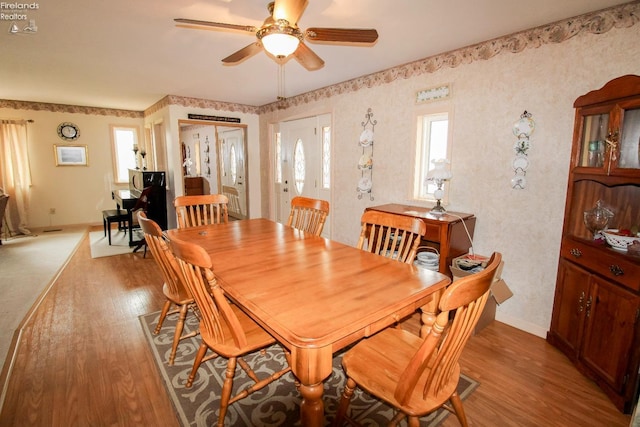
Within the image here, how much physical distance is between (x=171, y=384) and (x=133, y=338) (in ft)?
2.40

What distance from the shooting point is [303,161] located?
4.84 meters

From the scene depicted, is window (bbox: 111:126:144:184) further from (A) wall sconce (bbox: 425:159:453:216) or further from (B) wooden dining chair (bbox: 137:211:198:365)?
(A) wall sconce (bbox: 425:159:453:216)

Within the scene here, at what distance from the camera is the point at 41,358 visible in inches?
81.4

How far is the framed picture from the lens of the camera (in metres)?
5.89

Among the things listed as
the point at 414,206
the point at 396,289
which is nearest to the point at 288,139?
the point at 414,206

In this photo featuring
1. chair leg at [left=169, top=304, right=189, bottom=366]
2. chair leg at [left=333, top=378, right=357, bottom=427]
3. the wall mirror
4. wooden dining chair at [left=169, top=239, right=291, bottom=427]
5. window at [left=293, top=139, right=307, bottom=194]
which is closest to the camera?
wooden dining chair at [left=169, top=239, right=291, bottom=427]

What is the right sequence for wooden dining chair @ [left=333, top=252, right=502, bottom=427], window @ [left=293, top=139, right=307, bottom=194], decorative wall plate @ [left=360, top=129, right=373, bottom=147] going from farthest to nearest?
window @ [left=293, top=139, right=307, bottom=194] → decorative wall plate @ [left=360, top=129, right=373, bottom=147] → wooden dining chair @ [left=333, top=252, right=502, bottom=427]

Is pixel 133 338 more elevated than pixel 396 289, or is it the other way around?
pixel 396 289

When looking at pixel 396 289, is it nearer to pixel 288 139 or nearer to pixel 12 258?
pixel 288 139

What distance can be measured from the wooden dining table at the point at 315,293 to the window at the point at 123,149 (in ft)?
18.3

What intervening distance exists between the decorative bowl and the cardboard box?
0.75 meters

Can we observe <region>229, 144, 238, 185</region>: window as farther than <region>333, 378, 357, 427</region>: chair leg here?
Yes

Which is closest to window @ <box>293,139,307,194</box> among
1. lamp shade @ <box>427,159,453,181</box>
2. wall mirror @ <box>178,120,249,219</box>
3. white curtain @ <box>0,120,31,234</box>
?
wall mirror @ <box>178,120,249,219</box>

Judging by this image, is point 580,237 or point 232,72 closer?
point 580,237
